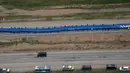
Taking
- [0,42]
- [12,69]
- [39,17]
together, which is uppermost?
[39,17]

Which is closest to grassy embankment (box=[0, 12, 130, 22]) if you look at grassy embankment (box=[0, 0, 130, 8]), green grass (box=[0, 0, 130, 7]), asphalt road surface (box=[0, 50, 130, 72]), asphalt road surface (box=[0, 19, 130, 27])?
asphalt road surface (box=[0, 19, 130, 27])

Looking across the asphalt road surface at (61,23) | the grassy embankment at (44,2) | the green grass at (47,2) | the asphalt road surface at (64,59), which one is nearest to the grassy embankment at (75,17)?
the asphalt road surface at (61,23)

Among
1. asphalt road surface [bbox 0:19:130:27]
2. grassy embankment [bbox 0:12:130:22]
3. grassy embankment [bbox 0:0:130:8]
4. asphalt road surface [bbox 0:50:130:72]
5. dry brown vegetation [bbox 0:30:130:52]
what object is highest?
grassy embankment [bbox 0:0:130:8]

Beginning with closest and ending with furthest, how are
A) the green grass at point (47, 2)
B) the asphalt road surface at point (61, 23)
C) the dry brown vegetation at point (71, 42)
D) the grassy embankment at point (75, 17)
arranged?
the dry brown vegetation at point (71, 42) < the asphalt road surface at point (61, 23) < the grassy embankment at point (75, 17) < the green grass at point (47, 2)

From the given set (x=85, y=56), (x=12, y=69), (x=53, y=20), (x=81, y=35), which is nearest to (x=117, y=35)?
(x=81, y=35)

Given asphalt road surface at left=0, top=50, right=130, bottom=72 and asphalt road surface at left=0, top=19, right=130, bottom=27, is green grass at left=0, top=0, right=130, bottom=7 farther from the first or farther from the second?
asphalt road surface at left=0, top=50, right=130, bottom=72

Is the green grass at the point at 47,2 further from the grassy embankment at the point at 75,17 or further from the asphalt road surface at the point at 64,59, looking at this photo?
the asphalt road surface at the point at 64,59

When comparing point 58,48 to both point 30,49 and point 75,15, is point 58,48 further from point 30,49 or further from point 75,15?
point 75,15

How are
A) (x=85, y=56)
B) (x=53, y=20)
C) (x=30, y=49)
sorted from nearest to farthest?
(x=85, y=56) → (x=30, y=49) → (x=53, y=20)
